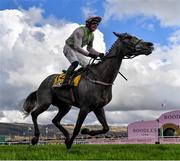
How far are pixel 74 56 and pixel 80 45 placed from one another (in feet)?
1.31

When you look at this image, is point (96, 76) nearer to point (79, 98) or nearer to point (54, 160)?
point (79, 98)

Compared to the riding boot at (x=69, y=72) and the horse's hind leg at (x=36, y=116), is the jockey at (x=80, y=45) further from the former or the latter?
the horse's hind leg at (x=36, y=116)

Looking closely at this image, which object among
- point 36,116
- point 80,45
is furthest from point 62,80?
point 36,116

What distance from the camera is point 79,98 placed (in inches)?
448

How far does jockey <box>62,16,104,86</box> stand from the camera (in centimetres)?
1198

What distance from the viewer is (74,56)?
12.3 metres

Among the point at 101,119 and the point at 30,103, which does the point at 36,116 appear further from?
the point at 101,119

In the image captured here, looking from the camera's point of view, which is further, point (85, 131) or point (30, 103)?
point (30, 103)

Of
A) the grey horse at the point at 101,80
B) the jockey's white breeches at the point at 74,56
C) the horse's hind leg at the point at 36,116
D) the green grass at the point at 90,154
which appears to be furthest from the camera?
the horse's hind leg at the point at 36,116

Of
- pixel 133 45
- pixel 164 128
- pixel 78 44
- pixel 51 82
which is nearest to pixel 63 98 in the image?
pixel 51 82

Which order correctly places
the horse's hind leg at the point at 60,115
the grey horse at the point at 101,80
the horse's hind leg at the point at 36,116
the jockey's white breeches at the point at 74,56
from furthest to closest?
the horse's hind leg at the point at 60,115, the horse's hind leg at the point at 36,116, the jockey's white breeches at the point at 74,56, the grey horse at the point at 101,80

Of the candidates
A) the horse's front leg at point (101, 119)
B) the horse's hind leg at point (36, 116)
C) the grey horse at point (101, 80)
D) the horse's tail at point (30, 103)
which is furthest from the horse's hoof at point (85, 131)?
the horse's tail at point (30, 103)

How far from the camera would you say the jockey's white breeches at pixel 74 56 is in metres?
12.3

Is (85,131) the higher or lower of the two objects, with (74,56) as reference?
lower
